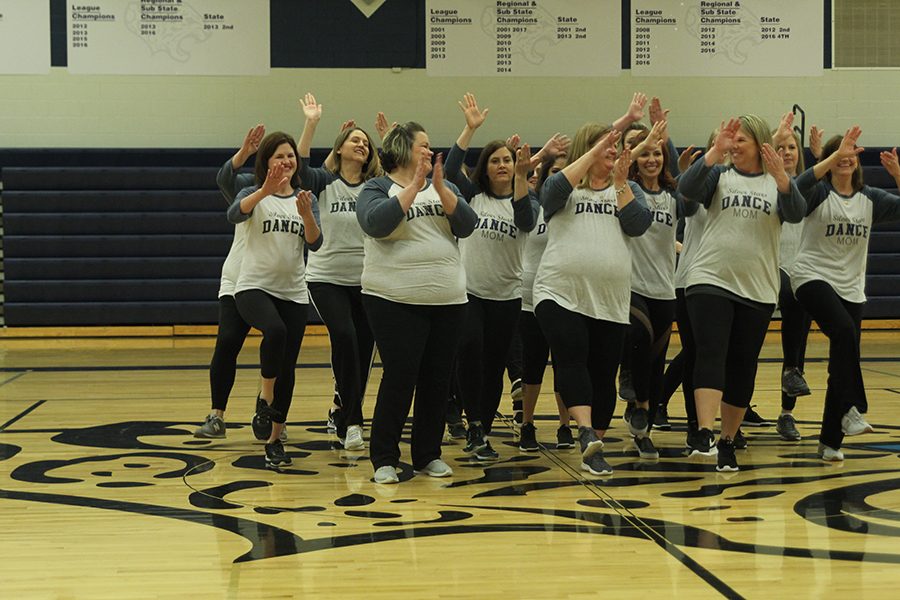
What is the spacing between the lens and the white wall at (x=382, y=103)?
11.7 metres

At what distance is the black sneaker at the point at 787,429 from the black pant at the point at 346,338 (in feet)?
7.07

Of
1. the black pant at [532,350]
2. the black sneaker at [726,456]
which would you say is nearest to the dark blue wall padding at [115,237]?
the black pant at [532,350]

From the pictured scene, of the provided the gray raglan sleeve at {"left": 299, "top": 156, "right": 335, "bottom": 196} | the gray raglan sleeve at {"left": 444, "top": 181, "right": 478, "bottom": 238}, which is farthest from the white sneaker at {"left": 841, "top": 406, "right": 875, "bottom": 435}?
the gray raglan sleeve at {"left": 299, "top": 156, "right": 335, "bottom": 196}

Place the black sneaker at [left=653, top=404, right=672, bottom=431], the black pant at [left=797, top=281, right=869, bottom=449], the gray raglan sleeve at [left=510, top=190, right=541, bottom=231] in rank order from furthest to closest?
the black sneaker at [left=653, top=404, right=672, bottom=431] → the gray raglan sleeve at [left=510, top=190, right=541, bottom=231] → the black pant at [left=797, top=281, right=869, bottom=449]

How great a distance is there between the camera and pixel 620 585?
322 cm

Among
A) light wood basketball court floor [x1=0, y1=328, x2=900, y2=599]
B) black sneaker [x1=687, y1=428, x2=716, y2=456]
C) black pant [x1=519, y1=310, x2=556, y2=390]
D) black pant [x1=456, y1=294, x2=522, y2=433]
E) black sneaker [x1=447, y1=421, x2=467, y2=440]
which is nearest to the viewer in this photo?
light wood basketball court floor [x1=0, y1=328, x2=900, y2=599]

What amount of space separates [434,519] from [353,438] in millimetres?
1540

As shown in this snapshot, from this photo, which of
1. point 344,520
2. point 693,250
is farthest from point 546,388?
point 344,520

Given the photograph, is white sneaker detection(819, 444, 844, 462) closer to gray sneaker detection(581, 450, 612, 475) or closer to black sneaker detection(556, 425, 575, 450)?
gray sneaker detection(581, 450, 612, 475)

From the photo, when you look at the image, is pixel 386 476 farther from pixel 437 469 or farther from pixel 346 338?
pixel 346 338

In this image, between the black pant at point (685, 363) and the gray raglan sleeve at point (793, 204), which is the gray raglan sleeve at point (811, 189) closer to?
the gray raglan sleeve at point (793, 204)

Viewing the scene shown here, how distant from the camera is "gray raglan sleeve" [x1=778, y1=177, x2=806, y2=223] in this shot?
486 centimetres

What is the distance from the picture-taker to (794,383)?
5910mm

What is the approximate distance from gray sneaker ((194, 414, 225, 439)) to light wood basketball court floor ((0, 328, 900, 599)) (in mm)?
80
